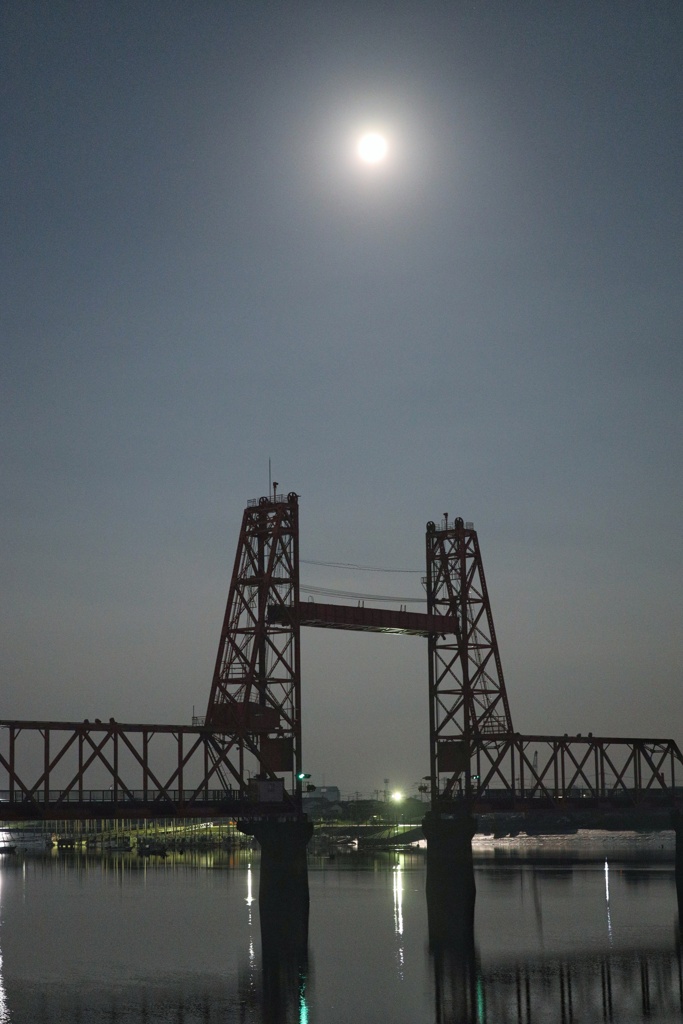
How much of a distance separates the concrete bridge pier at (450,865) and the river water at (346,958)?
199 cm

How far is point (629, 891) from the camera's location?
108 meters

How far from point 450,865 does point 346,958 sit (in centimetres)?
3133

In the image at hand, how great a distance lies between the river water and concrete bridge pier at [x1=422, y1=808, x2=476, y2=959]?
199 cm

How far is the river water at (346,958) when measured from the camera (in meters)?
49.2

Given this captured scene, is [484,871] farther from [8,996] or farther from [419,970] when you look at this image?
[8,996]

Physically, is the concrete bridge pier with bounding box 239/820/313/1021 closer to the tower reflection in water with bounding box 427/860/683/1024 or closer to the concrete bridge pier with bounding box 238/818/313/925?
the concrete bridge pier with bounding box 238/818/313/925

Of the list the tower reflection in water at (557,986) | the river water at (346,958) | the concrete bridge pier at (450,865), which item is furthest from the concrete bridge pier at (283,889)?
the concrete bridge pier at (450,865)

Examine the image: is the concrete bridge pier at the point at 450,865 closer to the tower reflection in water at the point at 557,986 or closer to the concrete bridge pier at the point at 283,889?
the concrete bridge pier at the point at 283,889

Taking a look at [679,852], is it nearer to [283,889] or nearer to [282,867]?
[282,867]

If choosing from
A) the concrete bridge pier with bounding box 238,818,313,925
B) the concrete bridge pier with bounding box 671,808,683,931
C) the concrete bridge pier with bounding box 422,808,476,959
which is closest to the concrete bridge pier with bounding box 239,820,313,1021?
the concrete bridge pier with bounding box 238,818,313,925

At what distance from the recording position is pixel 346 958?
63.2 metres

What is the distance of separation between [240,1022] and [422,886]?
247 feet

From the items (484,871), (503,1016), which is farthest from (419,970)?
(484,871)

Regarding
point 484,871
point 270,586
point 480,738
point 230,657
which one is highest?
point 270,586
